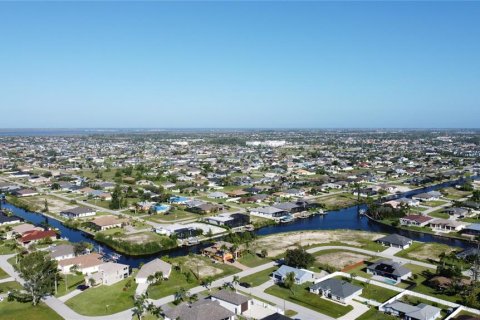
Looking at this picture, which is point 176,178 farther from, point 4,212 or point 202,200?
point 4,212

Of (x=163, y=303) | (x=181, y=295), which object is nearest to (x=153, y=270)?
(x=163, y=303)

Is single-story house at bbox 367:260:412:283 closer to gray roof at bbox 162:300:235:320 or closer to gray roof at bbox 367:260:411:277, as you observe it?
gray roof at bbox 367:260:411:277

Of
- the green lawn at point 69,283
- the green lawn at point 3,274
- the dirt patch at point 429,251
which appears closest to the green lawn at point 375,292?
the dirt patch at point 429,251

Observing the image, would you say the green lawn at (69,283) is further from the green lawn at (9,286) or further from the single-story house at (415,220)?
the single-story house at (415,220)

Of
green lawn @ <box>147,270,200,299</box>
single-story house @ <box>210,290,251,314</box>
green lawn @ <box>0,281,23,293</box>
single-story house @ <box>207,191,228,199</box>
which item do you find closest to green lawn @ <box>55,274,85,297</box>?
green lawn @ <box>0,281,23,293</box>

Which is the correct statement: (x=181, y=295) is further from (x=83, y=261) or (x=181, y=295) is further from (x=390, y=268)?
(x=390, y=268)

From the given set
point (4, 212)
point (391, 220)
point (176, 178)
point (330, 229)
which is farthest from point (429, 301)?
point (176, 178)
